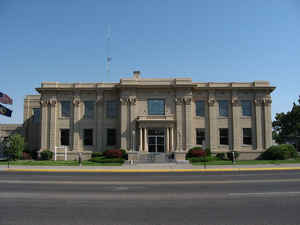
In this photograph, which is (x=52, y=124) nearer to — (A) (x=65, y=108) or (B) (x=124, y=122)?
(A) (x=65, y=108)

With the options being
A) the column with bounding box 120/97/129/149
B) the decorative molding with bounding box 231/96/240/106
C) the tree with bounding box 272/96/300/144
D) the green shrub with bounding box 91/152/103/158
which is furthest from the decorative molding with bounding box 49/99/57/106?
the tree with bounding box 272/96/300/144

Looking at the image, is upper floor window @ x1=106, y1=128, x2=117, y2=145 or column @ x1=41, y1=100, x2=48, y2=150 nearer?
column @ x1=41, y1=100, x2=48, y2=150

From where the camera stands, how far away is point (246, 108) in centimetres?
3741

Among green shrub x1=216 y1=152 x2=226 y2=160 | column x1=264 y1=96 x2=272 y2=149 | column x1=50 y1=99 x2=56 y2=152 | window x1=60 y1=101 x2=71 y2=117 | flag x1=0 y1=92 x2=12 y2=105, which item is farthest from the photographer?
window x1=60 y1=101 x2=71 y2=117

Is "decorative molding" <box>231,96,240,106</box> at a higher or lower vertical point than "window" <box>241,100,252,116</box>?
higher

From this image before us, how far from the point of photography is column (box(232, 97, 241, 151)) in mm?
36344

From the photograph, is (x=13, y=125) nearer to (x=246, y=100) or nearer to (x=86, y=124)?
(x=86, y=124)

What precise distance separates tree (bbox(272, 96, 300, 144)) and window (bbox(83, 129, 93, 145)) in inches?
1706

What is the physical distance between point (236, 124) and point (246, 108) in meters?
3.16

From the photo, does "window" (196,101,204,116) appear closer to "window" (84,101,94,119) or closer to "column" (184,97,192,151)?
"column" (184,97,192,151)
